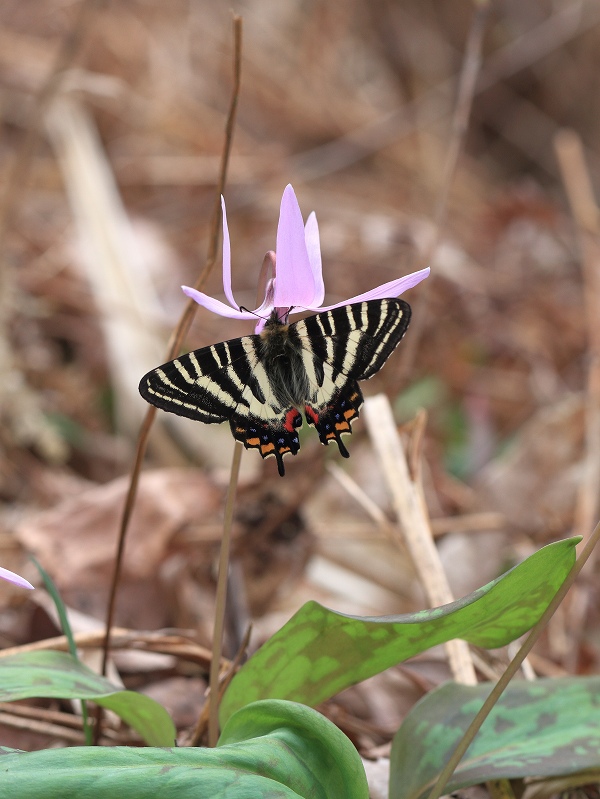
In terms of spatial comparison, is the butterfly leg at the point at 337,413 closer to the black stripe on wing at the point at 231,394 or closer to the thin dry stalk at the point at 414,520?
the black stripe on wing at the point at 231,394

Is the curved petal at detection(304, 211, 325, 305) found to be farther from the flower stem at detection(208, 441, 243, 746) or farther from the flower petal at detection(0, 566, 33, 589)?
the flower petal at detection(0, 566, 33, 589)

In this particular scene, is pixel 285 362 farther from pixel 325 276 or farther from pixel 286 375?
pixel 325 276

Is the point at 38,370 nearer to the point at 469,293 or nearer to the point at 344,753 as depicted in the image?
the point at 469,293

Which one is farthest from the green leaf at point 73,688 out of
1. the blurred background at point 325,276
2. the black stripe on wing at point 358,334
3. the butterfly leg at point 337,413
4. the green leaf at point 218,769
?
the black stripe on wing at point 358,334

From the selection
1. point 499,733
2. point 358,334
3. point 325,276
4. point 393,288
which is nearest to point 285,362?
point 358,334

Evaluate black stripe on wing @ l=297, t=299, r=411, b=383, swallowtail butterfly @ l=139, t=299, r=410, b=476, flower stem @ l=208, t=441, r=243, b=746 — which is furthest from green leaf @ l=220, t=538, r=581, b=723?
black stripe on wing @ l=297, t=299, r=411, b=383

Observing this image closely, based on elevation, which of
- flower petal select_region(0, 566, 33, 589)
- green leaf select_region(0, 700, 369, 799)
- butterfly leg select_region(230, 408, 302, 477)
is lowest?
green leaf select_region(0, 700, 369, 799)
